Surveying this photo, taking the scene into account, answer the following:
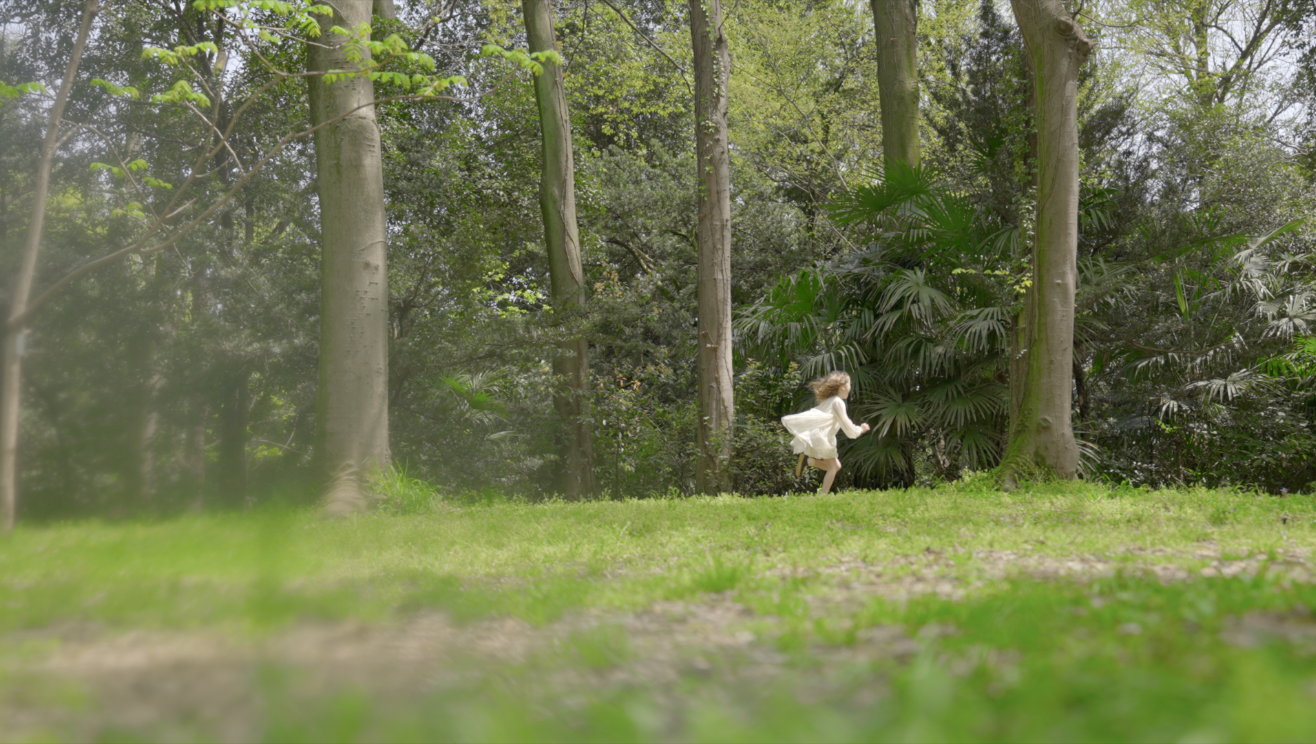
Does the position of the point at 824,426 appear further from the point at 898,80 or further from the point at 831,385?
the point at 898,80

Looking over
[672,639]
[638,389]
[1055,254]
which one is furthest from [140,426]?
[1055,254]

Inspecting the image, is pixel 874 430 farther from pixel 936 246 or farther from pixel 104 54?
pixel 104 54

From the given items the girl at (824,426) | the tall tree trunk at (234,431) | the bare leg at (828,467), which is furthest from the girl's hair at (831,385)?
the tall tree trunk at (234,431)

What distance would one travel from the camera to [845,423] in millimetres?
9758

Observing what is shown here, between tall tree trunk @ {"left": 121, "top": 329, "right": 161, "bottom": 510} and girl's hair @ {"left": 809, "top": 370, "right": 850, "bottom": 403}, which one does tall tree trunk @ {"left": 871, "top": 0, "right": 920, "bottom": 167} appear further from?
tall tree trunk @ {"left": 121, "top": 329, "right": 161, "bottom": 510}

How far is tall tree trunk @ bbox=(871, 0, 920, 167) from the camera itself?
45.1ft

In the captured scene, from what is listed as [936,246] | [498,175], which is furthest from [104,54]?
[936,246]

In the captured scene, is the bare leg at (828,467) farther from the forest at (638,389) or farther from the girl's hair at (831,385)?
the girl's hair at (831,385)


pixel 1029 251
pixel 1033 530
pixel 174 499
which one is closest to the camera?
pixel 1033 530

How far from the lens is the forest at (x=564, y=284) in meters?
8.81

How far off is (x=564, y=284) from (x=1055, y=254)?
7.53m

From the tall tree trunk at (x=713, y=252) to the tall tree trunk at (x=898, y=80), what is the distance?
3.37 metres

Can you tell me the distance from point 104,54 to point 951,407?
13.7 meters

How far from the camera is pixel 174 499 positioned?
7.46m
